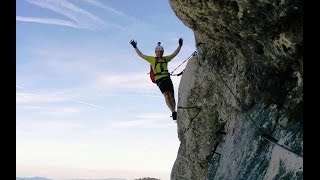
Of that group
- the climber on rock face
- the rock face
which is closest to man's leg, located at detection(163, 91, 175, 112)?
the climber on rock face

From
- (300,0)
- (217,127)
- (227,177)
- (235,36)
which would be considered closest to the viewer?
(300,0)

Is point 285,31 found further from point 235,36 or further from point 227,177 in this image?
point 227,177

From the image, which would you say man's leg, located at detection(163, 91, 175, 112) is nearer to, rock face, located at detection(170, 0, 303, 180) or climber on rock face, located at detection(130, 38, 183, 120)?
climber on rock face, located at detection(130, 38, 183, 120)

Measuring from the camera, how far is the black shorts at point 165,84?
820 inches

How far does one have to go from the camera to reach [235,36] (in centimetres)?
1371

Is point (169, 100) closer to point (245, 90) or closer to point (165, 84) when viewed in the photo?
point (165, 84)

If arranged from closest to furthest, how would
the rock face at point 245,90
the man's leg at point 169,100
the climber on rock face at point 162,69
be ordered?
the rock face at point 245,90 < the climber on rock face at point 162,69 < the man's leg at point 169,100

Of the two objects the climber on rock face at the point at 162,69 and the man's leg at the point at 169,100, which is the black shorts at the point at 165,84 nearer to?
the climber on rock face at the point at 162,69

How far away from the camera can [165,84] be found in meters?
21.0

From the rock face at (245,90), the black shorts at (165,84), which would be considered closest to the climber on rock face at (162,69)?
the black shorts at (165,84)

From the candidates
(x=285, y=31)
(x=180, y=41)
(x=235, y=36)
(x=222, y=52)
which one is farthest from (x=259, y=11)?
(x=180, y=41)

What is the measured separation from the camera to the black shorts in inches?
820

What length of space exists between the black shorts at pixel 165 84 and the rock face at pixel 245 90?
1.28 metres

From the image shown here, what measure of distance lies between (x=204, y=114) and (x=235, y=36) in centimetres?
615
